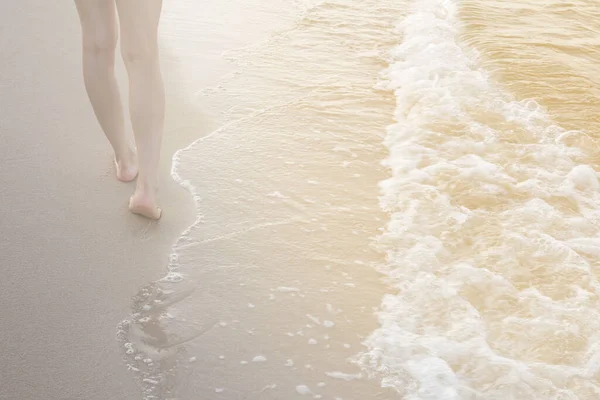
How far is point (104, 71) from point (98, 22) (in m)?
0.24

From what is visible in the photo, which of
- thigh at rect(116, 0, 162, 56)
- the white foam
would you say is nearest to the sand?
thigh at rect(116, 0, 162, 56)

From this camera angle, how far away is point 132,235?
9.90 feet

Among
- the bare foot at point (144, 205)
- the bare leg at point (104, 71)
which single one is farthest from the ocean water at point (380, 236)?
the bare leg at point (104, 71)

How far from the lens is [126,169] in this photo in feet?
11.1

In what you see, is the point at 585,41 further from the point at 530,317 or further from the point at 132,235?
the point at 132,235

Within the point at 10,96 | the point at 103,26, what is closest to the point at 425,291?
the point at 103,26

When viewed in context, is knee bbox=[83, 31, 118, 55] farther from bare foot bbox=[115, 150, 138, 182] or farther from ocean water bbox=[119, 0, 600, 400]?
ocean water bbox=[119, 0, 600, 400]

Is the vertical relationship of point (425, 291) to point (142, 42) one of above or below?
below

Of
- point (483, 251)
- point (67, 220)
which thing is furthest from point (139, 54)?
point (483, 251)

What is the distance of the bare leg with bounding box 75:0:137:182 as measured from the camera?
2.91 m

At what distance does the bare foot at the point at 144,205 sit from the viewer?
3.07 m

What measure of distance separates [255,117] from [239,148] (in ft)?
1.30

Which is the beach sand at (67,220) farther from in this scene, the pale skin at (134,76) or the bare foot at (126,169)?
the pale skin at (134,76)

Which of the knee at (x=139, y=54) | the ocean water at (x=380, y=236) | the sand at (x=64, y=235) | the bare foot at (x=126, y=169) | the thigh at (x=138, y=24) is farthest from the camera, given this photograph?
the bare foot at (x=126, y=169)
